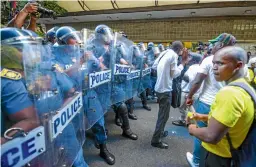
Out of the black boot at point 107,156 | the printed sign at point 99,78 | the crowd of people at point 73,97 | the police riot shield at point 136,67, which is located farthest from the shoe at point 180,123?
the printed sign at point 99,78

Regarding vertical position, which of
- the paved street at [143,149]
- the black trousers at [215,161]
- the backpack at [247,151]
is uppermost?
the backpack at [247,151]

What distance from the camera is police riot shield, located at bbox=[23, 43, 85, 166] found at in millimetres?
937

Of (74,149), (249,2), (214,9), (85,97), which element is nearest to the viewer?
(74,149)

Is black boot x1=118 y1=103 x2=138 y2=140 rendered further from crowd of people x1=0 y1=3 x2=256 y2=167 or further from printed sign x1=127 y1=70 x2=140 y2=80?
crowd of people x1=0 y1=3 x2=256 y2=167

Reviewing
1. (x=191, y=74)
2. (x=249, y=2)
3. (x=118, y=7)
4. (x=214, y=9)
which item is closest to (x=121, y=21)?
(x=118, y=7)

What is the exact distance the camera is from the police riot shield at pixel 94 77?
197 centimetres

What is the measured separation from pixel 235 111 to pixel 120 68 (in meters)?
1.96

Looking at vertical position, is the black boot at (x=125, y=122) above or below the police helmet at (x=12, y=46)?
below

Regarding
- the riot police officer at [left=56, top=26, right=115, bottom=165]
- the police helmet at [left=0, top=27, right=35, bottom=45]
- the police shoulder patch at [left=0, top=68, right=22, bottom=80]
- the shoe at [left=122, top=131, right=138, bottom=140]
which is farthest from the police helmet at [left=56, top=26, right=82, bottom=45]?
the shoe at [left=122, top=131, right=138, bottom=140]

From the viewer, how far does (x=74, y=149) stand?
1.45m

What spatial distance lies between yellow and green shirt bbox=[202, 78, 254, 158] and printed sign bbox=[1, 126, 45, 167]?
970mm

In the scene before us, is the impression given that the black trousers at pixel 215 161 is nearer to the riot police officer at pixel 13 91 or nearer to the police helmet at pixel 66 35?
the riot police officer at pixel 13 91

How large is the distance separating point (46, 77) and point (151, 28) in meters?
9.06

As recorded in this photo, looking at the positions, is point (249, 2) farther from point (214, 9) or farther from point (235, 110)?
point (235, 110)
